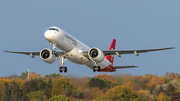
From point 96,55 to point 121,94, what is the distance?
13.3m

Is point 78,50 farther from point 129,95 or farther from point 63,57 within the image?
point 129,95

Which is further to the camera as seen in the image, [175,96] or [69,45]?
[175,96]

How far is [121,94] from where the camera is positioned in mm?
52125

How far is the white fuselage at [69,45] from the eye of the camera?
37938 mm

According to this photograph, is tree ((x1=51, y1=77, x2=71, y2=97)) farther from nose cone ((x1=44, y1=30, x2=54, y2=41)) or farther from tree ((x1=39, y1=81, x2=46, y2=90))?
nose cone ((x1=44, y1=30, x2=54, y2=41))

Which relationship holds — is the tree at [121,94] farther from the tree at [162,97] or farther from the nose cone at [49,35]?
the nose cone at [49,35]

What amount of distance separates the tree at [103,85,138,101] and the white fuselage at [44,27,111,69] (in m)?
9.86

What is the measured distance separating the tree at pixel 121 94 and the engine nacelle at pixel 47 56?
13617mm

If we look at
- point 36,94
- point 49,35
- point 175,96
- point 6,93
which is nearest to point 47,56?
point 49,35

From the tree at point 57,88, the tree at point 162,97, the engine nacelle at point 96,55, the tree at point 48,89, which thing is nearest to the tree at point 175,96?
the tree at point 162,97

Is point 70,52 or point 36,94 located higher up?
point 70,52

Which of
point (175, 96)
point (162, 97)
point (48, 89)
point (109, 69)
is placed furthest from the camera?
point (48, 89)

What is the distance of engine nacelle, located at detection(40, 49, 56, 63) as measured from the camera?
41688 mm

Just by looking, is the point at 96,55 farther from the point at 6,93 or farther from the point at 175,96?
the point at 6,93
